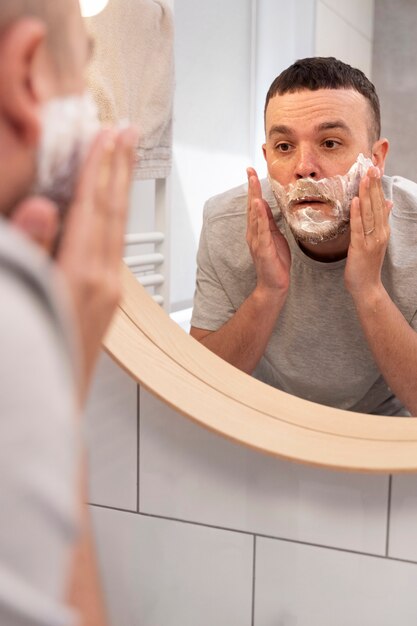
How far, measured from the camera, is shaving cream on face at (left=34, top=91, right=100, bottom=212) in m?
0.35

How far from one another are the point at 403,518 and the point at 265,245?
1.10ft

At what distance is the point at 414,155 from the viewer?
0.83 metres

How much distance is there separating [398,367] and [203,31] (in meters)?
0.45

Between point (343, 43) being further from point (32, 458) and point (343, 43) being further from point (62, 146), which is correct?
point (32, 458)

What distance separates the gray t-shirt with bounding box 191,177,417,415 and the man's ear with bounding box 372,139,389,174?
2 cm

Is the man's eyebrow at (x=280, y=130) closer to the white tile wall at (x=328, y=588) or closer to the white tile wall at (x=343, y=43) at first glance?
the white tile wall at (x=343, y=43)

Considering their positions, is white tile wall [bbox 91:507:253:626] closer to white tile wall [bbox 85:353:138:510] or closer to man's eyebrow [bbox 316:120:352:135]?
white tile wall [bbox 85:353:138:510]

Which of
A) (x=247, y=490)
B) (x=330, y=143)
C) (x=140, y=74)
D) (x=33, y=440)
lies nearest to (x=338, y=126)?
(x=330, y=143)

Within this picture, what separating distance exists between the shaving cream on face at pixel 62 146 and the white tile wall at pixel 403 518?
1.91 ft

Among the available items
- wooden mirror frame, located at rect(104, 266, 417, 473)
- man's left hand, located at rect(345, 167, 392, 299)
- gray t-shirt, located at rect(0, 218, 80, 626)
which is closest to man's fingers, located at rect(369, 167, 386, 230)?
man's left hand, located at rect(345, 167, 392, 299)

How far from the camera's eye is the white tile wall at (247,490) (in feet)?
2.78

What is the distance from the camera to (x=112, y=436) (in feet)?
3.09

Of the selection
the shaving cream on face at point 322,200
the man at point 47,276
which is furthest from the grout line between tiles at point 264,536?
the man at point 47,276

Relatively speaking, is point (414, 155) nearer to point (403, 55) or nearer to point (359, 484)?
point (403, 55)
